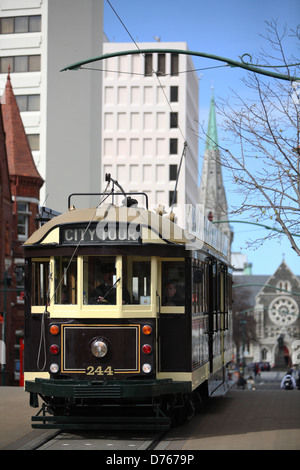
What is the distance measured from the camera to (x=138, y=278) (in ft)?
44.2

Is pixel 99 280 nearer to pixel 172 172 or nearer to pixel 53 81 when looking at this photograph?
pixel 53 81

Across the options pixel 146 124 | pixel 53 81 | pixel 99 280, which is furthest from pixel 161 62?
pixel 99 280

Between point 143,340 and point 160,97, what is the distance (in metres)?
85.8

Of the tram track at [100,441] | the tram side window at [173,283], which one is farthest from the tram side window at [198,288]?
the tram track at [100,441]

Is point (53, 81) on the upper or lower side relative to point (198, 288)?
upper

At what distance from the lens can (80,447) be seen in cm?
1244

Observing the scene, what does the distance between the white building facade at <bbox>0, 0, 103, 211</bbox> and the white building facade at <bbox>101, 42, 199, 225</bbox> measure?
26437 millimetres

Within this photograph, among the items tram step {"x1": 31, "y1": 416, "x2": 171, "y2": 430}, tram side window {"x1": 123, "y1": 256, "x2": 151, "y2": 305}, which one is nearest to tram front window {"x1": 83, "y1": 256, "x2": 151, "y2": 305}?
tram side window {"x1": 123, "y1": 256, "x2": 151, "y2": 305}

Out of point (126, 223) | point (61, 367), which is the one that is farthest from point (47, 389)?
point (126, 223)

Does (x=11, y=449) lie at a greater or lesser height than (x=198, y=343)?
lesser

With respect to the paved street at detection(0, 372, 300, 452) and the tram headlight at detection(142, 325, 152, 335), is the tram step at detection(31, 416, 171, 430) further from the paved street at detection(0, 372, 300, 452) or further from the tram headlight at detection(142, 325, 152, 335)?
the tram headlight at detection(142, 325, 152, 335)

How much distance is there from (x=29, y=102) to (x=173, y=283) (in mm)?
54093

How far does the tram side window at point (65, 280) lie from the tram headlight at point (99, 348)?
699mm
